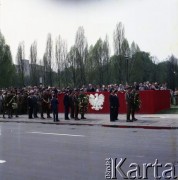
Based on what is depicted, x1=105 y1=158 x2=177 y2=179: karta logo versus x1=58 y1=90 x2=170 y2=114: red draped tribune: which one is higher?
x1=58 y1=90 x2=170 y2=114: red draped tribune

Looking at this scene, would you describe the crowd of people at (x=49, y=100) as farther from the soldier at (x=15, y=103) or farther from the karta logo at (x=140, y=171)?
the karta logo at (x=140, y=171)

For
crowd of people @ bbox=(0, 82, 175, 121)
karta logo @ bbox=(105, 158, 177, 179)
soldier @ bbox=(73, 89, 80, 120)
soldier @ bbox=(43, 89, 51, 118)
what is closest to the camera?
karta logo @ bbox=(105, 158, 177, 179)

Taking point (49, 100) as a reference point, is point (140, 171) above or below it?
below

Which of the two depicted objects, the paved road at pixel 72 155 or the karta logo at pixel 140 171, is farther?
the paved road at pixel 72 155

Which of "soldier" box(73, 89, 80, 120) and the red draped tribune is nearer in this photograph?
"soldier" box(73, 89, 80, 120)

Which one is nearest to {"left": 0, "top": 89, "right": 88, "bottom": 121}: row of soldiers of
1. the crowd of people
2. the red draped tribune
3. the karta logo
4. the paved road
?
the crowd of people

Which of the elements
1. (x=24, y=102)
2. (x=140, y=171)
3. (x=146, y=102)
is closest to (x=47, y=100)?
(x=24, y=102)

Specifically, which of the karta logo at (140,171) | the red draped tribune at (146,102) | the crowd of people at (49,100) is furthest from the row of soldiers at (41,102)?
the karta logo at (140,171)

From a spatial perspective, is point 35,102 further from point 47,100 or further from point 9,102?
point 9,102

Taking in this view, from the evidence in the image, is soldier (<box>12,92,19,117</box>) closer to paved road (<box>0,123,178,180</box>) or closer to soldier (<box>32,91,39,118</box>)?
soldier (<box>32,91,39,118</box>)

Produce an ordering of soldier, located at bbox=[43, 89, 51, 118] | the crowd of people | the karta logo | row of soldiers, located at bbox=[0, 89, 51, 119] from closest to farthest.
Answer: the karta logo → the crowd of people → soldier, located at bbox=[43, 89, 51, 118] → row of soldiers, located at bbox=[0, 89, 51, 119]

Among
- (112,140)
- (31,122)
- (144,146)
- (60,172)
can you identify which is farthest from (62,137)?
(31,122)

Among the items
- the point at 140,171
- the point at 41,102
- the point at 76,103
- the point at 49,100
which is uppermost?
the point at 49,100

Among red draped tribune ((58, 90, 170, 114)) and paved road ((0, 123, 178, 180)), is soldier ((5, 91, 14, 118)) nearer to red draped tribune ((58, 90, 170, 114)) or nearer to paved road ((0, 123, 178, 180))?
red draped tribune ((58, 90, 170, 114))
